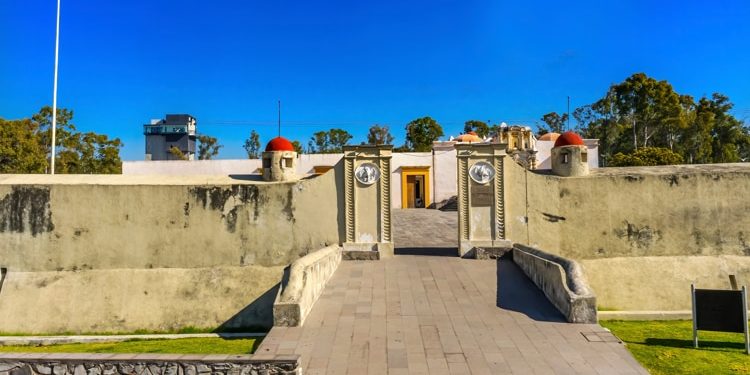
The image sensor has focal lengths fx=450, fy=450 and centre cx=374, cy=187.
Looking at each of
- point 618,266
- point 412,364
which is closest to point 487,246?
point 618,266

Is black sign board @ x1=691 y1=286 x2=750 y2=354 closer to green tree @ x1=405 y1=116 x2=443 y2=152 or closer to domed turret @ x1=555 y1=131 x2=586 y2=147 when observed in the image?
domed turret @ x1=555 y1=131 x2=586 y2=147

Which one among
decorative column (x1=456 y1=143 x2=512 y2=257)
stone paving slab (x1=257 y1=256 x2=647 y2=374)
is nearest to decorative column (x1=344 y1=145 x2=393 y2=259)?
decorative column (x1=456 y1=143 x2=512 y2=257)

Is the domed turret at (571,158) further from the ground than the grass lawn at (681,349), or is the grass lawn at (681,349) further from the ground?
the domed turret at (571,158)

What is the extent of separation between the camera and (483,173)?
10328mm

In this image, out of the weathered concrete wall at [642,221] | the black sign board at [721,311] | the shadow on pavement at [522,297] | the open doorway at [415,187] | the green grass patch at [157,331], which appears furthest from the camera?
the open doorway at [415,187]

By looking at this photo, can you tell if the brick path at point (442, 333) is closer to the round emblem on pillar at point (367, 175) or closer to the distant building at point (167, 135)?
the round emblem on pillar at point (367, 175)

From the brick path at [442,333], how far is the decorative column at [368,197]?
213 centimetres

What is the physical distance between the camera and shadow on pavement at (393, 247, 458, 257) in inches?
425

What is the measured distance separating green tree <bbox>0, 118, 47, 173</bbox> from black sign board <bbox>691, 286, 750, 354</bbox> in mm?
27062

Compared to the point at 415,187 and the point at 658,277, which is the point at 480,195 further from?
the point at 415,187

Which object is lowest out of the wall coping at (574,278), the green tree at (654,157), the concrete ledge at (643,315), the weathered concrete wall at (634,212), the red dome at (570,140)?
the concrete ledge at (643,315)

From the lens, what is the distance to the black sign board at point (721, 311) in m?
5.52

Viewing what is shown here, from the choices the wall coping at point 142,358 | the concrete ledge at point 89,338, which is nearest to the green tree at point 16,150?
the concrete ledge at point 89,338

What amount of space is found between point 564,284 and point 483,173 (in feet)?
14.4
